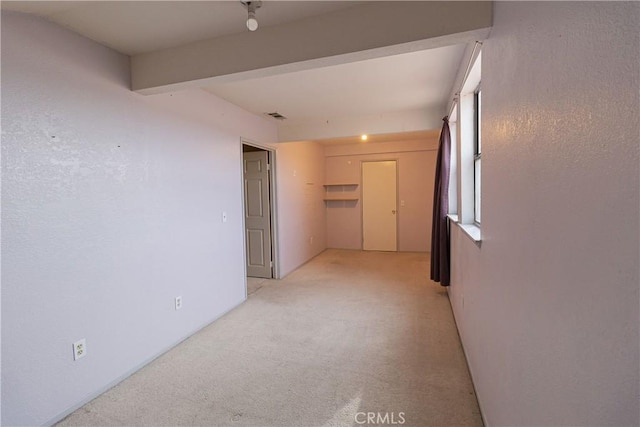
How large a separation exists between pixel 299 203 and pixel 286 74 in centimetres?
300

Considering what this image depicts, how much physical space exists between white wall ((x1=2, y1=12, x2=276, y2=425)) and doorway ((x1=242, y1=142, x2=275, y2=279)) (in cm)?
159

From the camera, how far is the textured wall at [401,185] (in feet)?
20.5

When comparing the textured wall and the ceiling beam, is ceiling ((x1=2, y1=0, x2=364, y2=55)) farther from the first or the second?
the textured wall

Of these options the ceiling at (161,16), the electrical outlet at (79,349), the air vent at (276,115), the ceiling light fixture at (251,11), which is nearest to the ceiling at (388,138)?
the air vent at (276,115)

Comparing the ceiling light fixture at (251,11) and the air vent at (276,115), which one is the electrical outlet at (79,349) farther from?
the air vent at (276,115)

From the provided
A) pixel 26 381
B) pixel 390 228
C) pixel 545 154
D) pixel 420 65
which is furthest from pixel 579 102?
pixel 390 228

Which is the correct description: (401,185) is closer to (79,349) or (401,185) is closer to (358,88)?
(358,88)

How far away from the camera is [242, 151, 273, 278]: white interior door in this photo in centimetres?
449

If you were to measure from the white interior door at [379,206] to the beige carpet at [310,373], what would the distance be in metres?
3.00

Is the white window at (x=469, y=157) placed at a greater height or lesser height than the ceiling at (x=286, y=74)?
lesser

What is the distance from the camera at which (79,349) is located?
1895 millimetres

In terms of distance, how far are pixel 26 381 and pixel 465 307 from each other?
2906 mm

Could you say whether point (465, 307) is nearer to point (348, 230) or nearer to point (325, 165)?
point (348, 230)

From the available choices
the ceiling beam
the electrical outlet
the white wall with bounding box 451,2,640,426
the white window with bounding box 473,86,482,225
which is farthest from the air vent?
the electrical outlet
